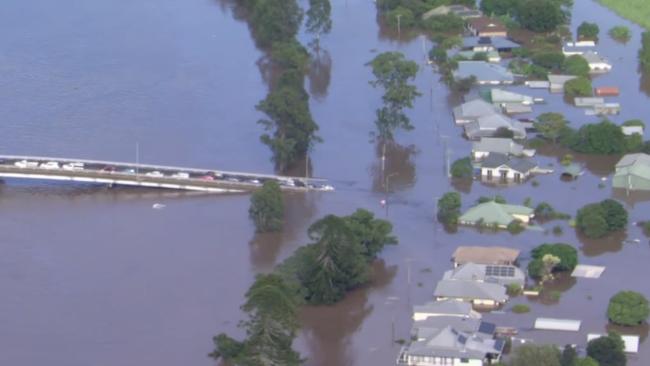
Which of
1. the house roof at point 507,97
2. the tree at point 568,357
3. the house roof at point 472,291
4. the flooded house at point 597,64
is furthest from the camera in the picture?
the flooded house at point 597,64

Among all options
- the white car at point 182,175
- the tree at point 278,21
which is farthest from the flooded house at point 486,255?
the tree at point 278,21

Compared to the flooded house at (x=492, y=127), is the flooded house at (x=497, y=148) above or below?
below

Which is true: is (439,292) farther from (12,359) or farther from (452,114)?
(452,114)

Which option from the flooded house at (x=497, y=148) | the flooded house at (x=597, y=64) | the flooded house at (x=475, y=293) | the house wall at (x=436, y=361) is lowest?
the house wall at (x=436, y=361)

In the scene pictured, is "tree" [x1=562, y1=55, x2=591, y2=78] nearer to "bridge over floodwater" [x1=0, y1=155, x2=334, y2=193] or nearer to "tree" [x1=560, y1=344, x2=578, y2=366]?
"bridge over floodwater" [x1=0, y1=155, x2=334, y2=193]

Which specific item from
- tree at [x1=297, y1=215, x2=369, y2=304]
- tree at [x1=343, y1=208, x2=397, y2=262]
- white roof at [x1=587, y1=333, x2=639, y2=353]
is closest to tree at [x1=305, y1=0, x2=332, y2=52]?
tree at [x1=343, y1=208, x2=397, y2=262]

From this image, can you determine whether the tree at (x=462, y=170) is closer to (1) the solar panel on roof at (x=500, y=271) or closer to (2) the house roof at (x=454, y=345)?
(1) the solar panel on roof at (x=500, y=271)

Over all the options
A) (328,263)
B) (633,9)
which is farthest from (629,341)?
(633,9)
